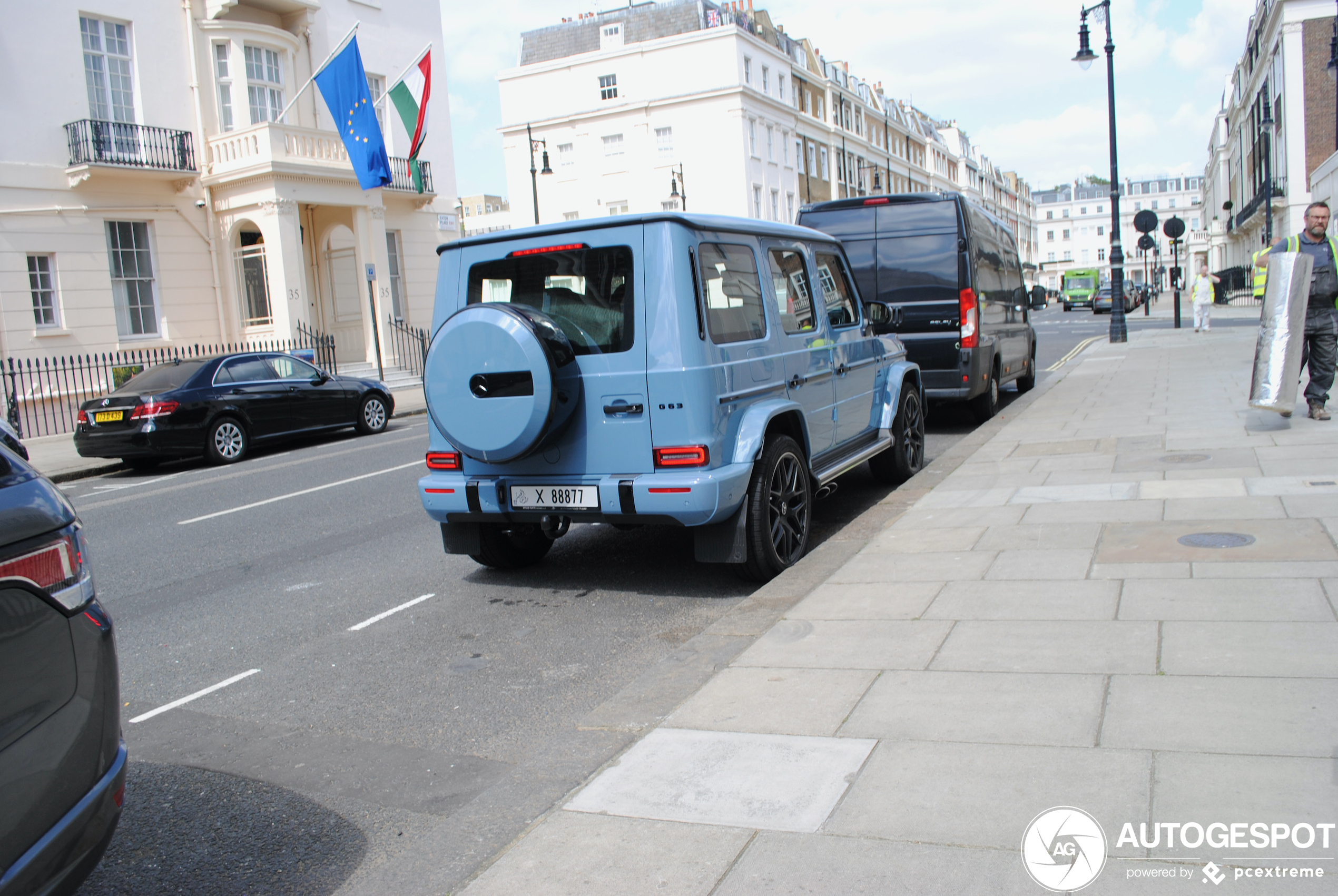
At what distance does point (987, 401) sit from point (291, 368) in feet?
34.0

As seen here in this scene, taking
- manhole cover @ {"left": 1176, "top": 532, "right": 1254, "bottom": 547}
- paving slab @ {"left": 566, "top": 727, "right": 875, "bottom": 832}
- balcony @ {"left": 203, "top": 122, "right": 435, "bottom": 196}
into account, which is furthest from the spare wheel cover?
balcony @ {"left": 203, "top": 122, "right": 435, "bottom": 196}

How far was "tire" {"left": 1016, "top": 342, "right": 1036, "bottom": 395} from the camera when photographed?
1523cm

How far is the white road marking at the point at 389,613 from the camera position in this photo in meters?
5.64

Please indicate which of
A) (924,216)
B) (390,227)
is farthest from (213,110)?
(924,216)

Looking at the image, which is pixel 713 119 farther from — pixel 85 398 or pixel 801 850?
pixel 801 850

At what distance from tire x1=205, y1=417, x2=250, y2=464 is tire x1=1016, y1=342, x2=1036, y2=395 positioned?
1134cm

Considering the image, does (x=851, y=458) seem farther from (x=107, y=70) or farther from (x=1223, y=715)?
(x=107, y=70)

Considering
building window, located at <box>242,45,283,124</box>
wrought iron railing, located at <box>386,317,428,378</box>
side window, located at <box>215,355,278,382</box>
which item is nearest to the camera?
side window, located at <box>215,355,278,382</box>

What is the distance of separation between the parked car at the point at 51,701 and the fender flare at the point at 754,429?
356cm

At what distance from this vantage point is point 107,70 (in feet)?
72.3

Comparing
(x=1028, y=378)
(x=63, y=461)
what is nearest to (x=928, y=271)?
(x=1028, y=378)

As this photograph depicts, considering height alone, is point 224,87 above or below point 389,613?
above

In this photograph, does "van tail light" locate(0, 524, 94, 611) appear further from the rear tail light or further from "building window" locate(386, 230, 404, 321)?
"building window" locate(386, 230, 404, 321)

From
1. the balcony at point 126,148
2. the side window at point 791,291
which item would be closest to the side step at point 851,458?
the side window at point 791,291
